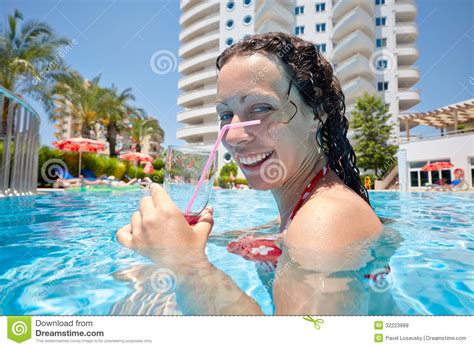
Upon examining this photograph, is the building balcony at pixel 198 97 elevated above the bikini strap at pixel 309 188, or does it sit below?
above

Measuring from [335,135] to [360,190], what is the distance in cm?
48

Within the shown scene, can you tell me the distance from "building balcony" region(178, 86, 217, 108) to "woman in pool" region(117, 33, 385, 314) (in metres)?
38.9

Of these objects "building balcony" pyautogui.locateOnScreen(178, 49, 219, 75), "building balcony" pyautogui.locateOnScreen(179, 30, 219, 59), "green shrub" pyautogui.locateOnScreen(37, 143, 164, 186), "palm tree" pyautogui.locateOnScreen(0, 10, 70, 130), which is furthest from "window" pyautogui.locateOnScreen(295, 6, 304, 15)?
"palm tree" pyautogui.locateOnScreen(0, 10, 70, 130)

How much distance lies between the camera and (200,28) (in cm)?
4403

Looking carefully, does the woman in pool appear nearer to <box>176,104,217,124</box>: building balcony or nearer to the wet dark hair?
the wet dark hair

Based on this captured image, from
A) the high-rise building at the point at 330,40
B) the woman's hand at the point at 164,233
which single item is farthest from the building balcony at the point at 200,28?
the woman's hand at the point at 164,233

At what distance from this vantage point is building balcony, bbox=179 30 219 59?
42.2 m

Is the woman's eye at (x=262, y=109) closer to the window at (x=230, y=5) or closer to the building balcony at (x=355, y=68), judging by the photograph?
the building balcony at (x=355, y=68)

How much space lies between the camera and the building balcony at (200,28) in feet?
141

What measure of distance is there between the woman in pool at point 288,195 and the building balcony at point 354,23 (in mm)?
38441

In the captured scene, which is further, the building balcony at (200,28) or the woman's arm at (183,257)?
the building balcony at (200,28)

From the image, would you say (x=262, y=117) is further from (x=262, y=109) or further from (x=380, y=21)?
(x=380, y=21)

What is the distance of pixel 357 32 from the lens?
34125 millimetres
